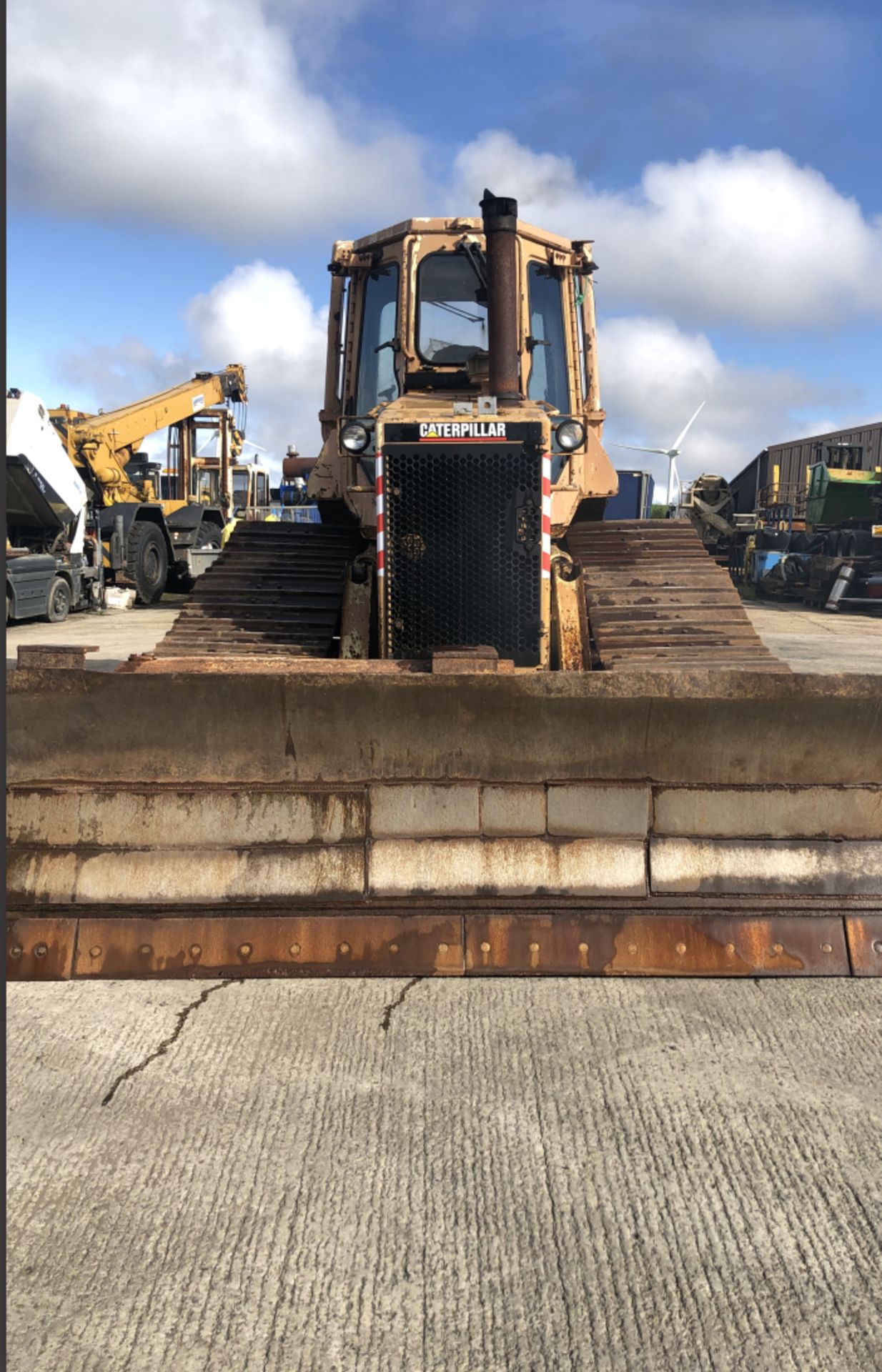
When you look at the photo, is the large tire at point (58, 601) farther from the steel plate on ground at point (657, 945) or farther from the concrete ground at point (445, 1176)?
the steel plate on ground at point (657, 945)

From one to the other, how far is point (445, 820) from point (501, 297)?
273 cm

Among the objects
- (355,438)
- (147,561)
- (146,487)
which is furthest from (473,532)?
(146,487)

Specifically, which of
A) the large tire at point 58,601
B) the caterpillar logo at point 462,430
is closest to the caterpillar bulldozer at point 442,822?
the caterpillar logo at point 462,430

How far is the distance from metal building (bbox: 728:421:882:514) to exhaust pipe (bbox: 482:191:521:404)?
24.8 m

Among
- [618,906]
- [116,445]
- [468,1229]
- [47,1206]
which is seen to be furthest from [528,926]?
[116,445]

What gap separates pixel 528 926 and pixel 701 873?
1.83 ft

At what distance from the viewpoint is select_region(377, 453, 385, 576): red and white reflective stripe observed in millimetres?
4871

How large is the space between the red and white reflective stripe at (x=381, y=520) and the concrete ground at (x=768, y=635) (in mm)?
6490

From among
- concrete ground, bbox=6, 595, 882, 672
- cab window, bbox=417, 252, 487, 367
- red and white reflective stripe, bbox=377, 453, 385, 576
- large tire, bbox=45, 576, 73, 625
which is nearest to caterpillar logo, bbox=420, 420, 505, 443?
red and white reflective stripe, bbox=377, 453, 385, 576

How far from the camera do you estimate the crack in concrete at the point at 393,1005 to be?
3.23 m

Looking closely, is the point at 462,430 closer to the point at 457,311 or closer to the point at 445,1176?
the point at 457,311

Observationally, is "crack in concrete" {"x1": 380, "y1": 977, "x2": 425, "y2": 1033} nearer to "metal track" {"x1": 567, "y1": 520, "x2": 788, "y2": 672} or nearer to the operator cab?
"metal track" {"x1": 567, "y1": 520, "x2": 788, "y2": 672}

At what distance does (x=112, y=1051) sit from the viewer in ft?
10.1

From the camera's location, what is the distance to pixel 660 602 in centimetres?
582
